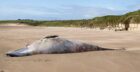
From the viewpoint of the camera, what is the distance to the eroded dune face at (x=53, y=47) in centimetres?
841

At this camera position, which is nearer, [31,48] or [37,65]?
[37,65]

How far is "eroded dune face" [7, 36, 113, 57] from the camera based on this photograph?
8.41 meters

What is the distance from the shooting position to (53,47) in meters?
8.60

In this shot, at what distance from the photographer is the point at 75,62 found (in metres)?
6.79

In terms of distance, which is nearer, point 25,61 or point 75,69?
point 75,69

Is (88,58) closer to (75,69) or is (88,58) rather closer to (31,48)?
(75,69)

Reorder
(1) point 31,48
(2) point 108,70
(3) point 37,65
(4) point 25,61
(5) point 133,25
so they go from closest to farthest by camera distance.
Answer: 1. (2) point 108,70
2. (3) point 37,65
3. (4) point 25,61
4. (1) point 31,48
5. (5) point 133,25

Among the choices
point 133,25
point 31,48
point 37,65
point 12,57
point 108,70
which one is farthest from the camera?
point 133,25

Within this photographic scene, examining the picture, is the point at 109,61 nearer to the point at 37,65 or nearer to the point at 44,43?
the point at 37,65

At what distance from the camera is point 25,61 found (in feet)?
23.1

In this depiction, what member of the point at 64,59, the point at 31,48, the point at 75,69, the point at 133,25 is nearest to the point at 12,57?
the point at 31,48

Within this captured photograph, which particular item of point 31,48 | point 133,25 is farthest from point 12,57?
point 133,25

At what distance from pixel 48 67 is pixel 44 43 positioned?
96.0 inches

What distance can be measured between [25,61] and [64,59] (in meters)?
0.81
